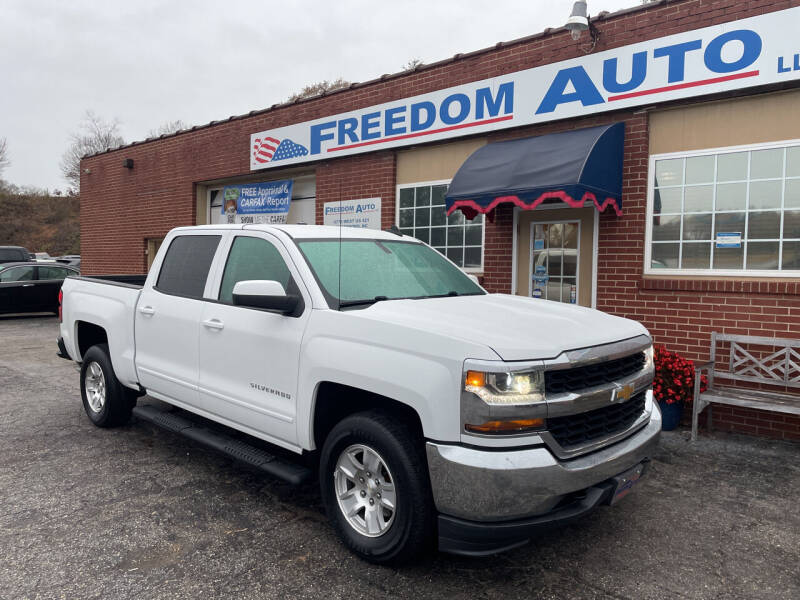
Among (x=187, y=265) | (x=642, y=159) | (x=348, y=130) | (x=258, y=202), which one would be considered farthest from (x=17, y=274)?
(x=642, y=159)

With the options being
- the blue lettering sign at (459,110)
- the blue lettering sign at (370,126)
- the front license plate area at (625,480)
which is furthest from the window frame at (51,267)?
the front license plate area at (625,480)

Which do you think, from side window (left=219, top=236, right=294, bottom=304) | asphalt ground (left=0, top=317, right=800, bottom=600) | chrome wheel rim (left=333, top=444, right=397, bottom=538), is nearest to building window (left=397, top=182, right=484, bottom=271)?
asphalt ground (left=0, top=317, right=800, bottom=600)

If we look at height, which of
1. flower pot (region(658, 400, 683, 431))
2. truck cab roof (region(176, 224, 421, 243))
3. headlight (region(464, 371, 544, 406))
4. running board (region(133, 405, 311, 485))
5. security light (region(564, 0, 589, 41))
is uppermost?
security light (region(564, 0, 589, 41))

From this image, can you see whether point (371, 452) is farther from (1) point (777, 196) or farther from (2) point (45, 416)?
(1) point (777, 196)

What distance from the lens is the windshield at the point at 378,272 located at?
366cm

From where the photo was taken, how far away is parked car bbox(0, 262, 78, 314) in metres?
14.7

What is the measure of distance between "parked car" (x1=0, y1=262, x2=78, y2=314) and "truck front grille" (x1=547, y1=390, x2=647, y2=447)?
15.7 meters

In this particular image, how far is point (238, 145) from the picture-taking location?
40.3 ft

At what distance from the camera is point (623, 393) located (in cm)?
317

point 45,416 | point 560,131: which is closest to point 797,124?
point 560,131

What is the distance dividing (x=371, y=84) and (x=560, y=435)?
8.05m

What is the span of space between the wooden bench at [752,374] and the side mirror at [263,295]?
13.5ft

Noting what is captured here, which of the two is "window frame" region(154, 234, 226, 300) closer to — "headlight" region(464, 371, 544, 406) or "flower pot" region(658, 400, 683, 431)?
"headlight" region(464, 371, 544, 406)

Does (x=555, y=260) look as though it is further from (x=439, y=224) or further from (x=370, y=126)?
(x=370, y=126)
